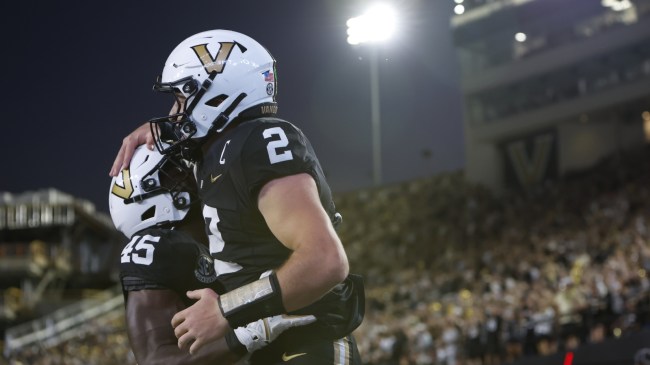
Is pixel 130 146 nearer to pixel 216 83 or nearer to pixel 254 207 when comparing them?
pixel 216 83

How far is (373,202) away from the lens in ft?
102

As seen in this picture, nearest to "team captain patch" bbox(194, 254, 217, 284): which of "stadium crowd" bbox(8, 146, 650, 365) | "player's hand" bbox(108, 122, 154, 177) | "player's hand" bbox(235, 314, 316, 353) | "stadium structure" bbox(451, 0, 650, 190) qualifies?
"player's hand" bbox(108, 122, 154, 177)

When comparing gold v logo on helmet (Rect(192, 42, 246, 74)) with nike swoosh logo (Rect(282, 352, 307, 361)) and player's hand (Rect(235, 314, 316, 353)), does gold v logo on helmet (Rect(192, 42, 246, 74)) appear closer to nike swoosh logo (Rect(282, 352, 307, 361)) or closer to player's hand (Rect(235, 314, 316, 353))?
player's hand (Rect(235, 314, 316, 353))

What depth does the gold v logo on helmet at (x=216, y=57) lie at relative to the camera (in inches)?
131

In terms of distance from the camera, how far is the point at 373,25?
823 centimetres

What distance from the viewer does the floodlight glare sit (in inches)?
263

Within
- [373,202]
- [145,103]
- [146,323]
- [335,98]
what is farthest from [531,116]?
[146,323]

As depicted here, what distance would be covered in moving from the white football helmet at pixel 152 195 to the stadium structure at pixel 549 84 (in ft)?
78.6

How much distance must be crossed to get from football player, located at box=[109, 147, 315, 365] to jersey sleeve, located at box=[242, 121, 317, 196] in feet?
3.44

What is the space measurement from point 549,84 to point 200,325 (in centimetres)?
2792

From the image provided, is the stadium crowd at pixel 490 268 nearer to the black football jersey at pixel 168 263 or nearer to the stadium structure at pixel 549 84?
the stadium structure at pixel 549 84

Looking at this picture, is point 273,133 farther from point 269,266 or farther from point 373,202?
point 373,202

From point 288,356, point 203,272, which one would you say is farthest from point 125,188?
point 288,356

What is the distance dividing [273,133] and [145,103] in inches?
349
